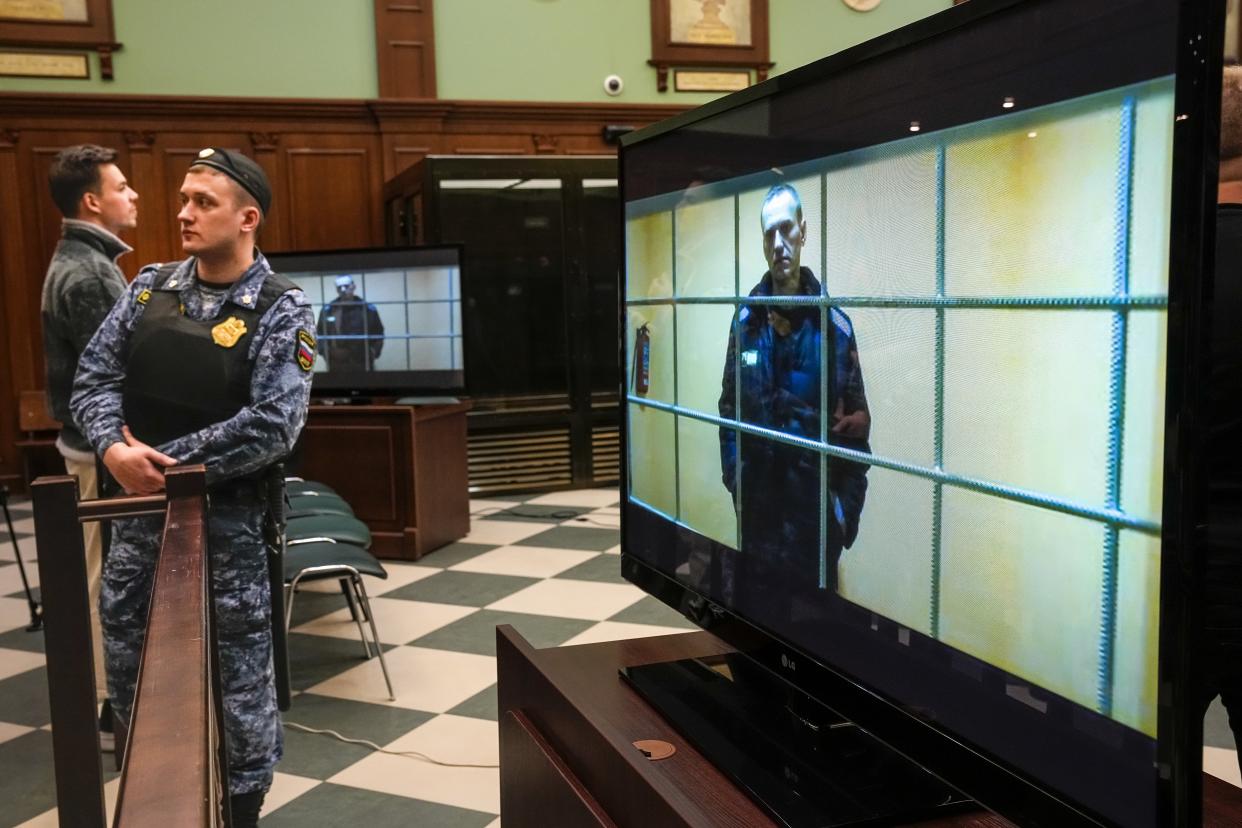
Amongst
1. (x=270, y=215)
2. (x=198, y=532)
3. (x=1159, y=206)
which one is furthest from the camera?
(x=270, y=215)

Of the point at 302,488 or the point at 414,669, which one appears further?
the point at 302,488

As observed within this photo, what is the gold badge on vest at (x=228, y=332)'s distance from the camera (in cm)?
225

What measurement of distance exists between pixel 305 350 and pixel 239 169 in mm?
418

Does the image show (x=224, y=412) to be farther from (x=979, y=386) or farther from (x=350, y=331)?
(x=350, y=331)

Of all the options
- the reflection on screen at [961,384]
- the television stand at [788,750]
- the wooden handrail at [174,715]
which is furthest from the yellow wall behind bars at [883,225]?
the wooden handrail at [174,715]

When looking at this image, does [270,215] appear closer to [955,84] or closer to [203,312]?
[203,312]

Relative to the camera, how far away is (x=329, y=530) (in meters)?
3.56

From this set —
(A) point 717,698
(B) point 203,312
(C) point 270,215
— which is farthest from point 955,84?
(C) point 270,215

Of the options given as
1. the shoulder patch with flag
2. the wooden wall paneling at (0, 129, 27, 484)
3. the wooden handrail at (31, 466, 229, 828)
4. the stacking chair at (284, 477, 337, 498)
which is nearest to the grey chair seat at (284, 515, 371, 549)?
the stacking chair at (284, 477, 337, 498)

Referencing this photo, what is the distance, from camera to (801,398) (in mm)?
1222

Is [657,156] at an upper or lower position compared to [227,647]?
Result: upper

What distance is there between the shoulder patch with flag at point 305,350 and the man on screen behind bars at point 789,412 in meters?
1.17

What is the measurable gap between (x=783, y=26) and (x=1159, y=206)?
24.9 ft

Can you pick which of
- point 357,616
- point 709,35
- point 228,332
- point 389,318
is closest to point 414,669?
point 357,616
